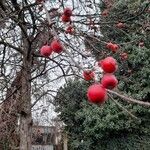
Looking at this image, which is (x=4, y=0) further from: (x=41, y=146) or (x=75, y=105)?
(x=41, y=146)

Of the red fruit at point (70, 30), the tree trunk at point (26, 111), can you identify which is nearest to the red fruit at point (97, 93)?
the red fruit at point (70, 30)

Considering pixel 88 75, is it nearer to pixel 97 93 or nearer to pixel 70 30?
pixel 97 93

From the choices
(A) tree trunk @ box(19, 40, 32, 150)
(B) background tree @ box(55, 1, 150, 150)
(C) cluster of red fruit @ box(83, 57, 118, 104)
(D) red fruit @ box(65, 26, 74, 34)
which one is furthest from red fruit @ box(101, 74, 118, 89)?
(B) background tree @ box(55, 1, 150, 150)

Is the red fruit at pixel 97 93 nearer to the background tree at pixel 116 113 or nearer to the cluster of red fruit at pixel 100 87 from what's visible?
the cluster of red fruit at pixel 100 87

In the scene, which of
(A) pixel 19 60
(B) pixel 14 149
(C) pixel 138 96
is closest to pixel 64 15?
(A) pixel 19 60

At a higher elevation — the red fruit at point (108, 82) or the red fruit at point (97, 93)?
the red fruit at point (108, 82)

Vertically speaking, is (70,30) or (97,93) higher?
(70,30)

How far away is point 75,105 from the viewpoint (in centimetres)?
1358

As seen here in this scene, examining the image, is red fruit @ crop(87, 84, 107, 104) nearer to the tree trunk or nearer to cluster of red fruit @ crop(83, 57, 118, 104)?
cluster of red fruit @ crop(83, 57, 118, 104)

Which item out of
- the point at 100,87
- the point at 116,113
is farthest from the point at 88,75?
the point at 116,113

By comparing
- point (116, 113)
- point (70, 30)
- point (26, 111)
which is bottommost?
point (26, 111)

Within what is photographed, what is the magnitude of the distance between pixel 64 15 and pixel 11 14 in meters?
2.29

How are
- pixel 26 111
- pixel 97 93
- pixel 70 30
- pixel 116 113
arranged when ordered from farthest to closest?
pixel 116 113, pixel 26 111, pixel 70 30, pixel 97 93

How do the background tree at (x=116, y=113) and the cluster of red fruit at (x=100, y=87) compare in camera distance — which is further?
the background tree at (x=116, y=113)
